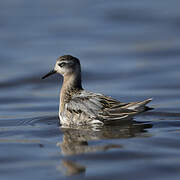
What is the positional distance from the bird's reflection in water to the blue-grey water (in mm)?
18

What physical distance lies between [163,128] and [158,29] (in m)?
11.0

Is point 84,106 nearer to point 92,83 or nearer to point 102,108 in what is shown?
point 102,108

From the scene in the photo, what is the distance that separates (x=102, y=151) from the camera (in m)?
10.6

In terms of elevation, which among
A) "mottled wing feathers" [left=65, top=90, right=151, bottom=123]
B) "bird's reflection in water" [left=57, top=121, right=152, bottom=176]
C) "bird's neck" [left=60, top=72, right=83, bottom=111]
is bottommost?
"bird's reflection in water" [left=57, top=121, right=152, bottom=176]

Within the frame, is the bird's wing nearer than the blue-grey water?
No

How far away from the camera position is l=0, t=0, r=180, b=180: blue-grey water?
1005 centimetres

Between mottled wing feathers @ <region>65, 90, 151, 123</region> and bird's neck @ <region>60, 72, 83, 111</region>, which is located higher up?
bird's neck @ <region>60, 72, 83, 111</region>

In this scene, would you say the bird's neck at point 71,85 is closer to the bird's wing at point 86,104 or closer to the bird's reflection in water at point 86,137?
the bird's wing at point 86,104

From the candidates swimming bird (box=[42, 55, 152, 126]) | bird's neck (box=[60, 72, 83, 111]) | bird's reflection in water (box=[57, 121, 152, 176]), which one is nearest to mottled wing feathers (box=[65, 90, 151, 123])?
swimming bird (box=[42, 55, 152, 126])

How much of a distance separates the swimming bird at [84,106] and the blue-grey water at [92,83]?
1.10ft

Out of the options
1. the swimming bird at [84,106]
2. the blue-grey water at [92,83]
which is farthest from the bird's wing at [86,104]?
the blue-grey water at [92,83]

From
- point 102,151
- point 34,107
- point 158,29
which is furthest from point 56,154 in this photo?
point 158,29

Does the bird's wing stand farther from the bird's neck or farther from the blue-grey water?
the blue-grey water

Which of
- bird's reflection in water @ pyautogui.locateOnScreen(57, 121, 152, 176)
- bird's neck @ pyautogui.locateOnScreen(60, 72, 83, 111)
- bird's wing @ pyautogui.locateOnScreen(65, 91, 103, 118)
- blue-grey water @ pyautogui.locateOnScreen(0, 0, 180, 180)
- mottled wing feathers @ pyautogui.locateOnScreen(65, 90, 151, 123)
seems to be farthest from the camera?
bird's neck @ pyautogui.locateOnScreen(60, 72, 83, 111)
